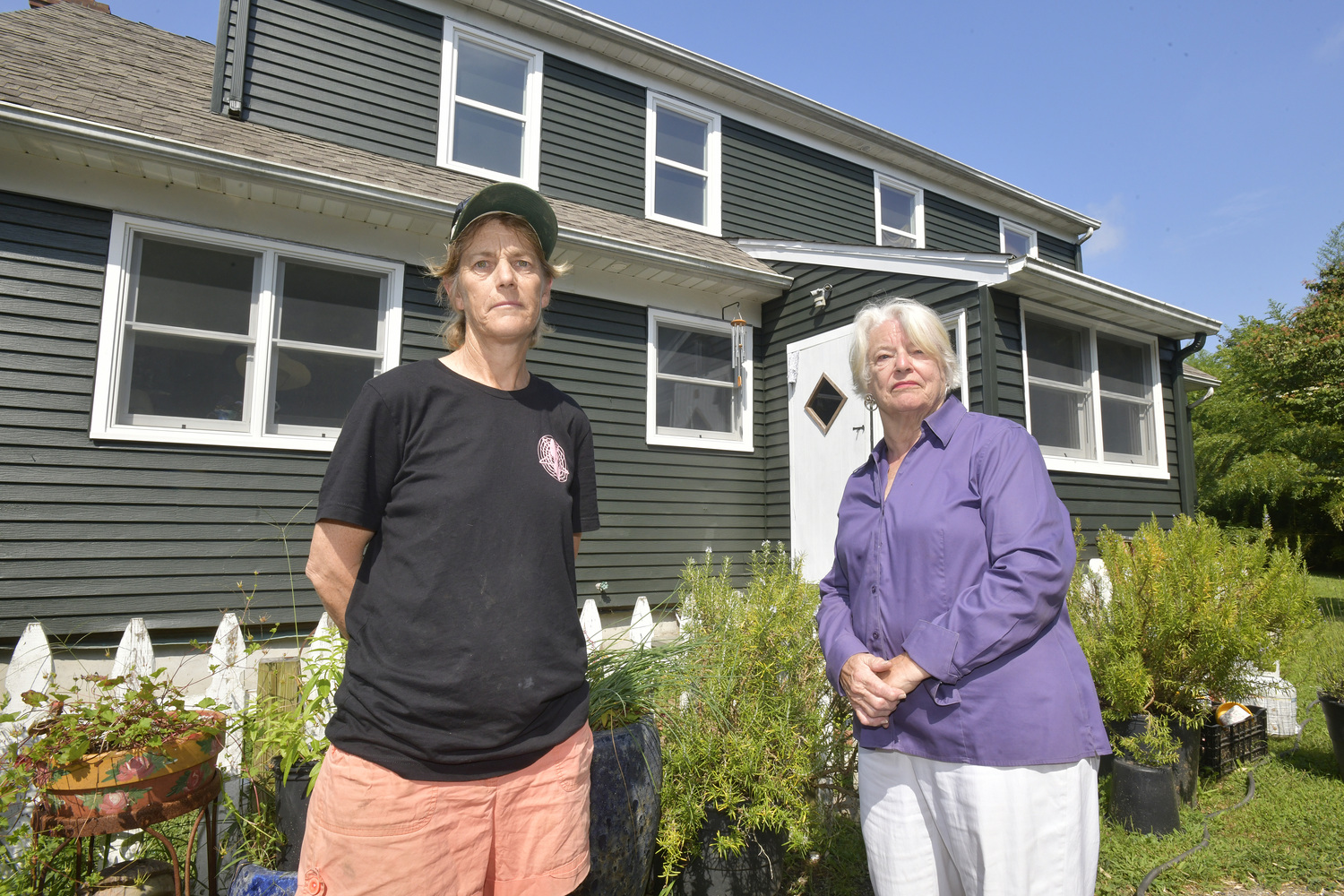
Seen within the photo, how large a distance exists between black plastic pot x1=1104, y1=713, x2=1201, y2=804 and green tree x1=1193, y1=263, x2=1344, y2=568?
10.2 meters

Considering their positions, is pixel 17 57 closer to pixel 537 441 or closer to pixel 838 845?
pixel 537 441

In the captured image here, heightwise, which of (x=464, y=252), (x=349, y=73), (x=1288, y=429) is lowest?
(x=464, y=252)

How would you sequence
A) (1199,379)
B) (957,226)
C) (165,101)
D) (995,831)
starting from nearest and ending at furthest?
1. (995,831)
2. (165,101)
3. (1199,379)
4. (957,226)

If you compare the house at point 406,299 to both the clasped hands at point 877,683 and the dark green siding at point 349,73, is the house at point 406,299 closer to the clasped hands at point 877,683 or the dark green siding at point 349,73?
the dark green siding at point 349,73

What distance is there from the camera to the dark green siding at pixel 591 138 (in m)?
A: 7.63

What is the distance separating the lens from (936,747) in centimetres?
155

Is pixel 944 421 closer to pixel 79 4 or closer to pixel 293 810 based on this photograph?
pixel 293 810

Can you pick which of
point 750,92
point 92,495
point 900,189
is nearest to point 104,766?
point 92,495

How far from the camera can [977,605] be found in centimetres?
151

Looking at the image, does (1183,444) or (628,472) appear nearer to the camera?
(628,472)

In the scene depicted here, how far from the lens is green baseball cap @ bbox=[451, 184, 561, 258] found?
4.96ft

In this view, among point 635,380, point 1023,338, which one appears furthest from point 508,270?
point 1023,338

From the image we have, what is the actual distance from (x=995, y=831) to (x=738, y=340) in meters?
6.28

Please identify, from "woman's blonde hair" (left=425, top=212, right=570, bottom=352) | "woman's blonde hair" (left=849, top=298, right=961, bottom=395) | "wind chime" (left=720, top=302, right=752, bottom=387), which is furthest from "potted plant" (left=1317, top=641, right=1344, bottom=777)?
"wind chime" (left=720, top=302, right=752, bottom=387)
